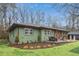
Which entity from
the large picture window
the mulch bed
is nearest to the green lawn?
the mulch bed

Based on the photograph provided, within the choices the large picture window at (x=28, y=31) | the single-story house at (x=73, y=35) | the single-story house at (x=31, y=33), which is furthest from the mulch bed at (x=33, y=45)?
the single-story house at (x=73, y=35)

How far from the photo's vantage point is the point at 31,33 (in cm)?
468

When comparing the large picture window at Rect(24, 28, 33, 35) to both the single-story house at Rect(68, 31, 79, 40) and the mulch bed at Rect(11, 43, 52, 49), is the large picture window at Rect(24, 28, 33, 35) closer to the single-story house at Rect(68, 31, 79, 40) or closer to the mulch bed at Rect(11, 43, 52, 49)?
the mulch bed at Rect(11, 43, 52, 49)

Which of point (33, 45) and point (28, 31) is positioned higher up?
point (28, 31)

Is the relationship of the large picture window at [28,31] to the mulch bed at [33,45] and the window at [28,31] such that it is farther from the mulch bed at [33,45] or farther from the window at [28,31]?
the mulch bed at [33,45]

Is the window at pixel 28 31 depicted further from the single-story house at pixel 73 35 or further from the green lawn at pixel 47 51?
the single-story house at pixel 73 35

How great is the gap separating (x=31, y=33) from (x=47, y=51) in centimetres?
31

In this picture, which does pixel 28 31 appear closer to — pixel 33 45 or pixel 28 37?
pixel 28 37

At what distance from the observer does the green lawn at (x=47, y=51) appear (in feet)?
15.1

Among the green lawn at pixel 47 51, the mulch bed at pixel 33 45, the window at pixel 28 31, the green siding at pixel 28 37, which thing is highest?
the window at pixel 28 31

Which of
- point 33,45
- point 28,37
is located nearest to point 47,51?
point 33,45

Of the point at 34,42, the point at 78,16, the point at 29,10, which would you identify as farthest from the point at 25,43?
the point at 78,16

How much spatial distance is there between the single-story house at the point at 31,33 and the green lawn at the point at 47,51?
0.39ft

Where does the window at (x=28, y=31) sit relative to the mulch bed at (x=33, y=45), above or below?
above
